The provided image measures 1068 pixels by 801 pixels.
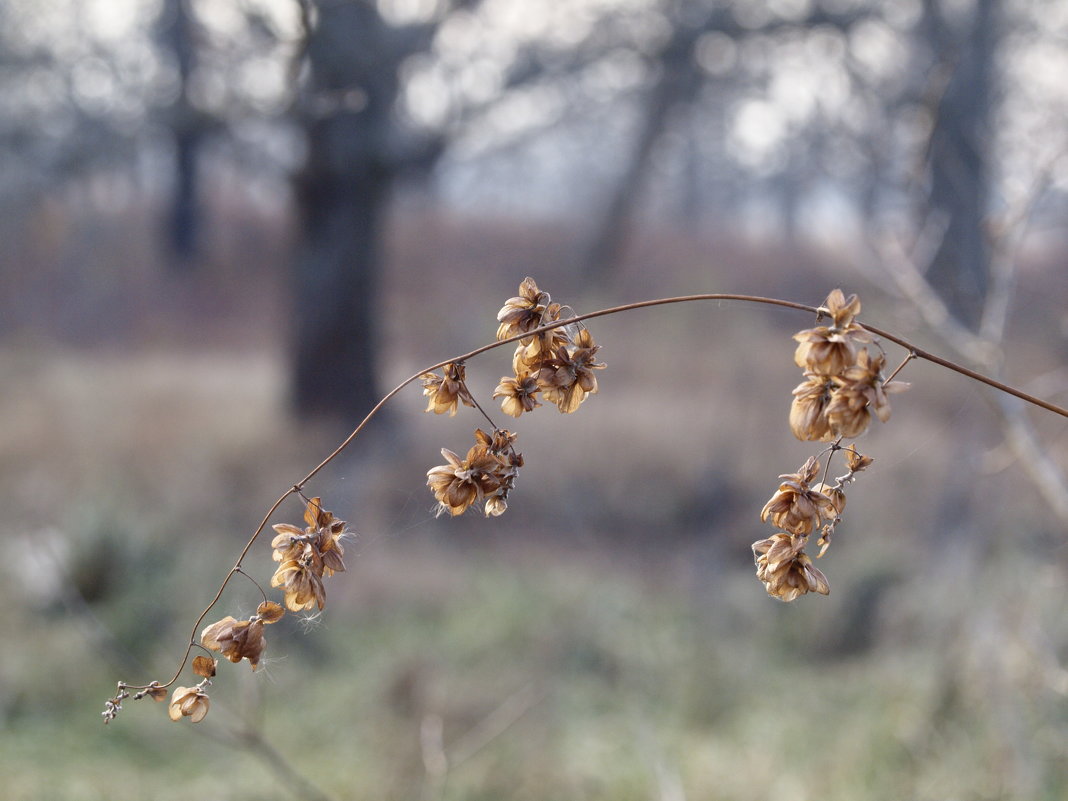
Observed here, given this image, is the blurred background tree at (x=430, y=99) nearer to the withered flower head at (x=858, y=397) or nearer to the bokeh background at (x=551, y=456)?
the bokeh background at (x=551, y=456)

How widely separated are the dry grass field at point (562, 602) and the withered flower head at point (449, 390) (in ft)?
0.73

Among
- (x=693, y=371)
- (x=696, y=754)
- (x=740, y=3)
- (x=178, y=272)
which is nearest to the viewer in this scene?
(x=696, y=754)

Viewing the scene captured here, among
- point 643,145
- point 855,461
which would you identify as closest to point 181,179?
point 643,145

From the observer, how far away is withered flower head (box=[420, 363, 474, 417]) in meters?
0.69

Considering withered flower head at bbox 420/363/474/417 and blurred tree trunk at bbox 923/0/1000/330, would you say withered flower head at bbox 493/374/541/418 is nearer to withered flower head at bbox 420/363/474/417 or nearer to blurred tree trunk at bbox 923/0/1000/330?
withered flower head at bbox 420/363/474/417

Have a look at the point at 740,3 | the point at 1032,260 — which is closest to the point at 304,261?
the point at 740,3

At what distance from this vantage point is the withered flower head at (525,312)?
0.67m

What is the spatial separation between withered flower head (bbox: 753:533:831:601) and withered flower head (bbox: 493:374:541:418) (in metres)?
0.20

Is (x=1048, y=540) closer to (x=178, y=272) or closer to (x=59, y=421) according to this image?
(x=59, y=421)

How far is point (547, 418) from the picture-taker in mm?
6535

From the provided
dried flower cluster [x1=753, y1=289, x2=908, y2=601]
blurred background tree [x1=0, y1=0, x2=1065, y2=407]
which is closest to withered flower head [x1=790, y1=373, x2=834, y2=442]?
dried flower cluster [x1=753, y1=289, x2=908, y2=601]

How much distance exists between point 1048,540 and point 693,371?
370cm

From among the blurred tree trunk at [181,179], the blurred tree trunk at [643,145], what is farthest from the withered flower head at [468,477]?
the blurred tree trunk at [181,179]

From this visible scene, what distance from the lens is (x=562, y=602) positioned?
4883 millimetres
